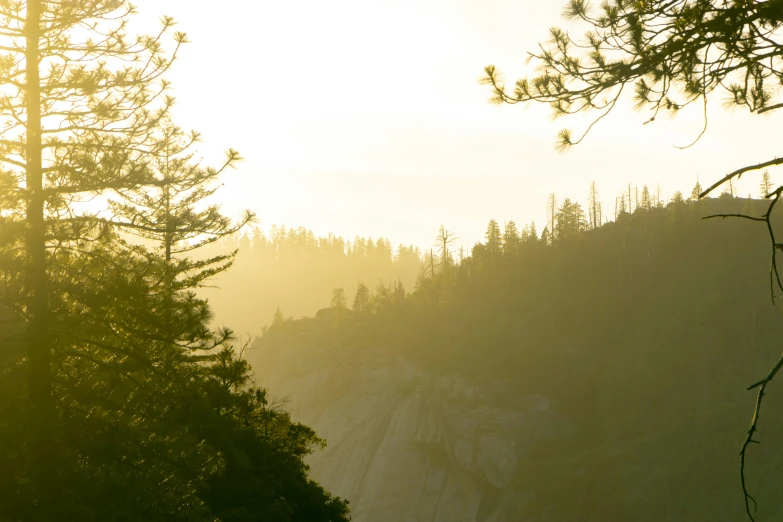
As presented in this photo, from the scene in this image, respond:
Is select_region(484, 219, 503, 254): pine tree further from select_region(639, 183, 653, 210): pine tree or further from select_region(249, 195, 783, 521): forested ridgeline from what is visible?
select_region(639, 183, 653, 210): pine tree

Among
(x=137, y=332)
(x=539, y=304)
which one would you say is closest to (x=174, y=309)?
(x=137, y=332)

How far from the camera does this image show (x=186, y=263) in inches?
569

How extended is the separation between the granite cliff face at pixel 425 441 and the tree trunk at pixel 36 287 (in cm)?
5586

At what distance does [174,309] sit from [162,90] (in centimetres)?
360

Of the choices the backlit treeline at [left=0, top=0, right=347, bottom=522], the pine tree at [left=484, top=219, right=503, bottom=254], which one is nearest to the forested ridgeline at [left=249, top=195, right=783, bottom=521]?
the pine tree at [left=484, top=219, right=503, bottom=254]

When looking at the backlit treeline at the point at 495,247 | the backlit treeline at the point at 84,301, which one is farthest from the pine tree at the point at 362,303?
the backlit treeline at the point at 84,301

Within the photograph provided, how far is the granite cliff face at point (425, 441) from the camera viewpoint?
62.2 m

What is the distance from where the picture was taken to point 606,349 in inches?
3009

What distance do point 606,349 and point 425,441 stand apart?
2395cm

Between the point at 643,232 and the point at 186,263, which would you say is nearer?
the point at 186,263

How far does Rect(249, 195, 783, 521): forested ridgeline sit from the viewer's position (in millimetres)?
59938

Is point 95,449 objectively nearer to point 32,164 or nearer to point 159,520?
point 159,520

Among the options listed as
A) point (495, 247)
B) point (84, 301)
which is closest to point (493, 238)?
point (495, 247)

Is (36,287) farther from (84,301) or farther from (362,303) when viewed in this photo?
(362,303)
